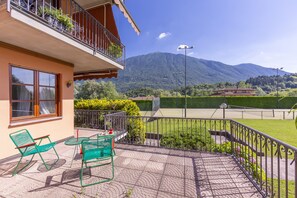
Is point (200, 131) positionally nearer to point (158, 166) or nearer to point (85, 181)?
point (158, 166)

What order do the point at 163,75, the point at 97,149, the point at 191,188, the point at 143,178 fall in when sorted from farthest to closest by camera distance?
1. the point at 163,75
2. the point at 143,178
3. the point at 97,149
4. the point at 191,188

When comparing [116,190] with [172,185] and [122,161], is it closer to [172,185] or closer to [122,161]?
[172,185]

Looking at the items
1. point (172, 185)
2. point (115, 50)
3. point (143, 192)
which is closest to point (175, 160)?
point (172, 185)

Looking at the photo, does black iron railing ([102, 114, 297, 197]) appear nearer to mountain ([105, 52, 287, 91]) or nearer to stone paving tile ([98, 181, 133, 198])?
stone paving tile ([98, 181, 133, 198])

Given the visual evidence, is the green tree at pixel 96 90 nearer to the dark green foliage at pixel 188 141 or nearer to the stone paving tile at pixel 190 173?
the dark green foliage at pixel 188 141

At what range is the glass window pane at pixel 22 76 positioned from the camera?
480 cm

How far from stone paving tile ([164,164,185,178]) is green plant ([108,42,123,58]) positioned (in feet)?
18.4

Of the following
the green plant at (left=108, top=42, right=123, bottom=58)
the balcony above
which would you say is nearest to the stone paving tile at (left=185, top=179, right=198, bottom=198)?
the balcony above

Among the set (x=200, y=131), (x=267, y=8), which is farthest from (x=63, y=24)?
(x=267, y=8)

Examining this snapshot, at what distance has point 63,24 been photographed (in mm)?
4617

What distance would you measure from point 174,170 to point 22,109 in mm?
5105

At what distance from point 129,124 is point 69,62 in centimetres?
429

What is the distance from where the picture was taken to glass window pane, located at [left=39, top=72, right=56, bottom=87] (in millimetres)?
5731

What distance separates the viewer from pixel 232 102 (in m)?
35.3
